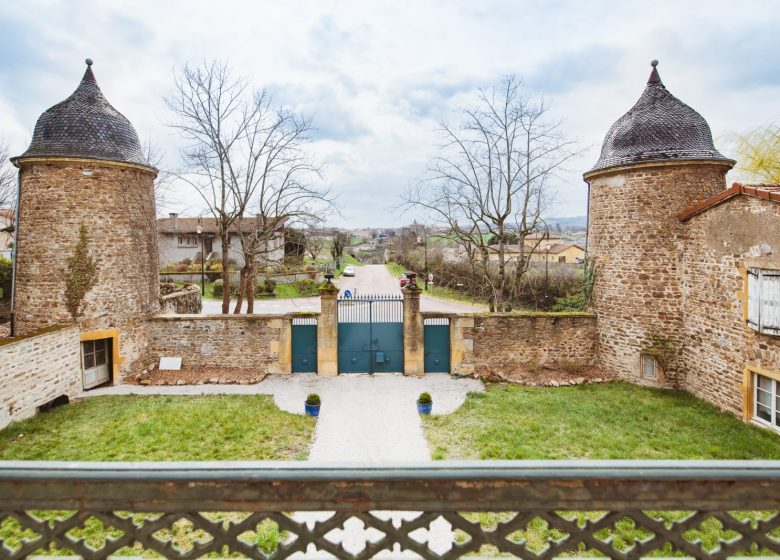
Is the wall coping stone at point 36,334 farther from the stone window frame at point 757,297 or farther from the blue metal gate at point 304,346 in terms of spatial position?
the stone window frame at point 757,297

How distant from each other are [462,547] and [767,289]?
1047 cm

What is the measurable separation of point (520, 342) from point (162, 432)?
10.1 m

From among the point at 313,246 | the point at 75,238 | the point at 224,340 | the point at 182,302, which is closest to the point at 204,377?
the point at 224,340

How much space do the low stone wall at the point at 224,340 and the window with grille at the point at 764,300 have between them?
11898 mm

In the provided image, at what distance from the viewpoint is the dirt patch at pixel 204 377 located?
43.7 feet

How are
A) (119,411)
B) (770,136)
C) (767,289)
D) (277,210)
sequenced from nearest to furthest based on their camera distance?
(767,289)
(119,411)
(277,210)
(770,136)

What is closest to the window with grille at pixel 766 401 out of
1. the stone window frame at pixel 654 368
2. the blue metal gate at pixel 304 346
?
the stone window frame at pixel 654 368

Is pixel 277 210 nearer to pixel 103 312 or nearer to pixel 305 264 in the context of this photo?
pixel 103 312

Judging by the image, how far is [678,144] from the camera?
39.2ft

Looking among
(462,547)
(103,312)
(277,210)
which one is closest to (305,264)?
(277,210)

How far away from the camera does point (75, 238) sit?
40.1 ft

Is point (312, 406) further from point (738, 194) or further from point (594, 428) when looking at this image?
point (738, 194)

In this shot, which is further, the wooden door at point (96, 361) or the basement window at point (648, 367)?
the wooden door at point (96, 361)

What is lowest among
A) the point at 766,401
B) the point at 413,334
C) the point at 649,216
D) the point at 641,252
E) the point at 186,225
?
the point at 766,401
